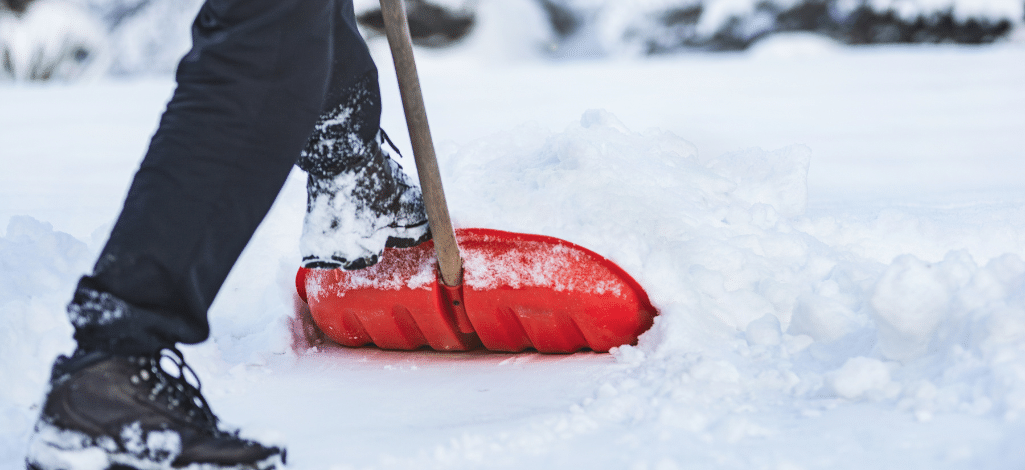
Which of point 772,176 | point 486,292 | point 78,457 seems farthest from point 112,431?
point 772,176

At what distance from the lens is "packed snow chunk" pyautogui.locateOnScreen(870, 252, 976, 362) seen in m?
0.89

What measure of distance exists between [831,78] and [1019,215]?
324cm

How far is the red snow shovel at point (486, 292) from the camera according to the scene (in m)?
1.14

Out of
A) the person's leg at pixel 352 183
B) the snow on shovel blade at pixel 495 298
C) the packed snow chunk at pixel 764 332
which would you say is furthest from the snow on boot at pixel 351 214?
the packed snow chunk at pixel 764 332

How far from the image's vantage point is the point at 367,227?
111 cm

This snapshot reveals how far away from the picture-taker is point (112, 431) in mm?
698

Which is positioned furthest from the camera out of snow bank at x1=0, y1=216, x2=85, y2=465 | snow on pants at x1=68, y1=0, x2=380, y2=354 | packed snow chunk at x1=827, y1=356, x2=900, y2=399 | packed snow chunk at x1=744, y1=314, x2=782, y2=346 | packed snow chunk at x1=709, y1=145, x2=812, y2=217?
packed snow chunk at x1=709, y1=145, x2=812, y2=217

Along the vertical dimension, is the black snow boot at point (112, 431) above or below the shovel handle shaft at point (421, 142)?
below

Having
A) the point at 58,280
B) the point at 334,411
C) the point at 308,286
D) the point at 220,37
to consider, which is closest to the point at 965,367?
the point at 334,411

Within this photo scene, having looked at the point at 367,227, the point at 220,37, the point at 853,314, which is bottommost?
the point at 853,314

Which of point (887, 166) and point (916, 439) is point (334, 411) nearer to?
point (916, 439)

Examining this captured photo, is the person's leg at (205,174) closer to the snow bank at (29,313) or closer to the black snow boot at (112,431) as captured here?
the black snow boot at (112,431)

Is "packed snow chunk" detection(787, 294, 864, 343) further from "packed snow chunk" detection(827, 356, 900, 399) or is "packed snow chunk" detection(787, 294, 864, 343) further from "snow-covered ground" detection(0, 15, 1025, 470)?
"packed snow chunk" detection(827, 356, 900, 399)

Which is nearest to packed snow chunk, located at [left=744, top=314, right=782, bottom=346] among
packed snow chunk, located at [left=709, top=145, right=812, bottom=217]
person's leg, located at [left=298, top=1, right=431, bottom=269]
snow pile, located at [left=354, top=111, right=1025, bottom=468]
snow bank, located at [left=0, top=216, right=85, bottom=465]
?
snow pile, located at [left=354, top=111, right=1025, bottom=468]
